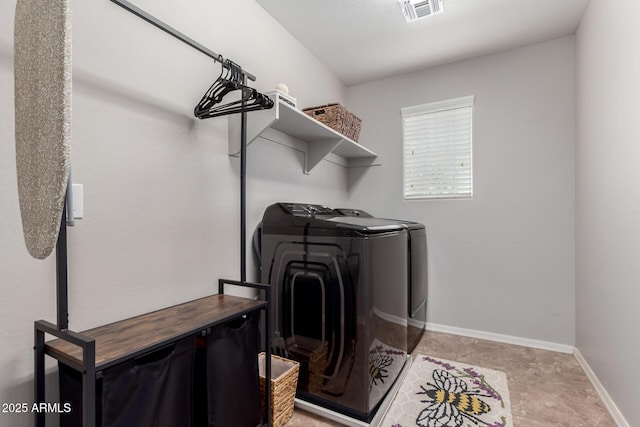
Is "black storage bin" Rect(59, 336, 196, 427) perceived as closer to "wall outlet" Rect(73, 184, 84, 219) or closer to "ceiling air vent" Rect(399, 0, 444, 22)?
"wall outlet" Rect(73, 184, 84, 219)

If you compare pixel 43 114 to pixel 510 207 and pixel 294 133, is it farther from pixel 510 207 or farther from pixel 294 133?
pixel 510 207

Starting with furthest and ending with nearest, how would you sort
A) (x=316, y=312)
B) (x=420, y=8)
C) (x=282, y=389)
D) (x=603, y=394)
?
(x=420, y=8) → (x=603, y=394) → (x=316, y=312) → (x=282, y=389)

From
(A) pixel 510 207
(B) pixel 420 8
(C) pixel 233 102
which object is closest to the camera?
(C) pixel 233 102

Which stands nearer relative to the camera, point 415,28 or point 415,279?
point 415,28

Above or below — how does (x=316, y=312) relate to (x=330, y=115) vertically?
below

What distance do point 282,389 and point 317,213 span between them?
1.07 metres

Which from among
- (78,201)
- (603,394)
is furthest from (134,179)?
(603,394)

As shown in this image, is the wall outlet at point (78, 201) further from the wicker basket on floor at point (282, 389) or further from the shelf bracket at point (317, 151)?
the shelf bracket at point (317, 151)

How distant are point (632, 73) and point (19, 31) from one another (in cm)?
235

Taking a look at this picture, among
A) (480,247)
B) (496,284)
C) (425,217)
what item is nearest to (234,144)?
(425,217)

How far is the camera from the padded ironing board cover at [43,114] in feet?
1.99

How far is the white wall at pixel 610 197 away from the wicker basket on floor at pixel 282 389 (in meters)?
1.61

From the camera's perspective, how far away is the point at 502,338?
2693mm

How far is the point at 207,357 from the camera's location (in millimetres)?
1165
